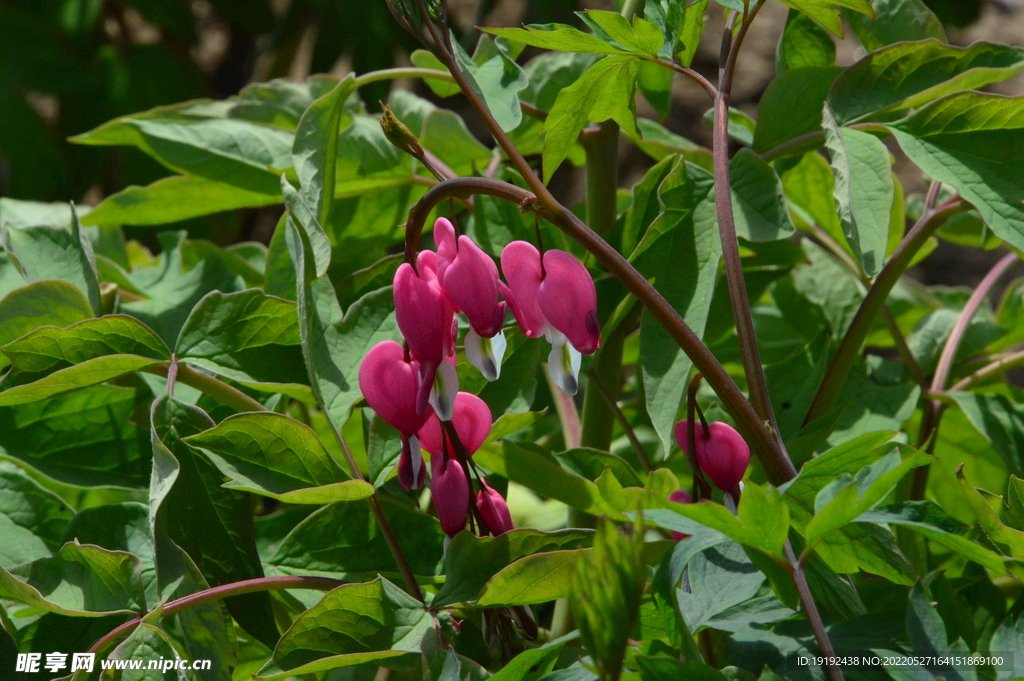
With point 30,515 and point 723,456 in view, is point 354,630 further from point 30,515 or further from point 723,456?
point 30,515

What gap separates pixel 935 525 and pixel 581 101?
34 centimetres

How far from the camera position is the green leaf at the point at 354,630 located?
1.68 ft

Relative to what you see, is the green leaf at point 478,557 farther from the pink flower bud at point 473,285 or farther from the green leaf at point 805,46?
the green leaf at point 805,46

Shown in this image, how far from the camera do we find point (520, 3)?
2432 millimetres

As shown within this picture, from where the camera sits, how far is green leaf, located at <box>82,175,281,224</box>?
91cm

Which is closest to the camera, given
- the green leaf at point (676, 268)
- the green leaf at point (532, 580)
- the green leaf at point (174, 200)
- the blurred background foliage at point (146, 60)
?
the green leaf at point (532, 580)

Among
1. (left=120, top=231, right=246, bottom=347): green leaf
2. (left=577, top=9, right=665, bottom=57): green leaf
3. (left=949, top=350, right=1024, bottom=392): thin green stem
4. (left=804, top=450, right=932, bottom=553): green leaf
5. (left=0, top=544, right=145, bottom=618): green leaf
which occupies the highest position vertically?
(left=577, top=9, right=665, bottom=57): green leaf

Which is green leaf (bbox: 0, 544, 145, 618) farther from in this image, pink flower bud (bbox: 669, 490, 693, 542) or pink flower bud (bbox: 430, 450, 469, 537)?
pink flower bud (bbox: 669, 490, 693, 542)

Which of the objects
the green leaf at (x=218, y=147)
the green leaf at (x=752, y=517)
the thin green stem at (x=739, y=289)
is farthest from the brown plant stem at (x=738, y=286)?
the green leaf at (x=218, y=147)

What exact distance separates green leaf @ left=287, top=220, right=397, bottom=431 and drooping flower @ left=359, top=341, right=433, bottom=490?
9 centimetres

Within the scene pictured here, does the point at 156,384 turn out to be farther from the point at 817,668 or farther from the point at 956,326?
the point at 956,326

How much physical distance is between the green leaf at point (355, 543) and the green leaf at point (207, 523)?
3 cm

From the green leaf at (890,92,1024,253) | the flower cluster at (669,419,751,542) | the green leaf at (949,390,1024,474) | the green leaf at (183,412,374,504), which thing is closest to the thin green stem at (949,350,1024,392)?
the green leaf at (949,390,1024,474)

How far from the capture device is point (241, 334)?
70 cm
